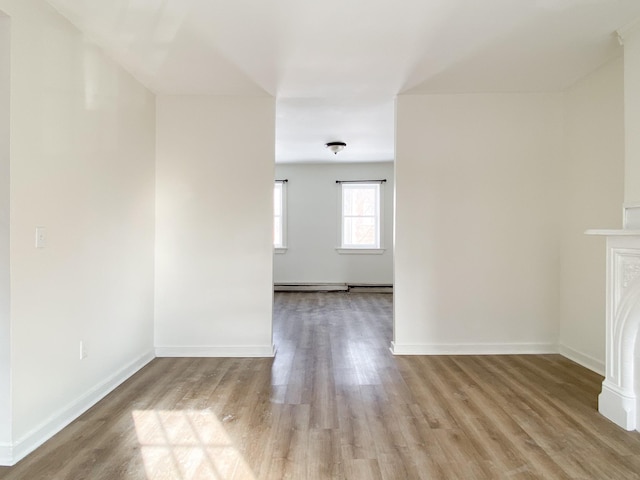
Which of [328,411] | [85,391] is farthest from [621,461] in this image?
[85,391]

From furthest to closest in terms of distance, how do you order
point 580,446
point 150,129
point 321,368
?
point 150,129
point 321,368
point 580,446

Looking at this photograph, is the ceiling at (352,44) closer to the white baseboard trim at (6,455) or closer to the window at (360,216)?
the white baseboard trim at (6,455)

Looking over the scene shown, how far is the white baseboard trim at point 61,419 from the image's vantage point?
2074 mm

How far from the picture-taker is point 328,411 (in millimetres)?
2691

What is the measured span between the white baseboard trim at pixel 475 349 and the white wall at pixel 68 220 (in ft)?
8.28

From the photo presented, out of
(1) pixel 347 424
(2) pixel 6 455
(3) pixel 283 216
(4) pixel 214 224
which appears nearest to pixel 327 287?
(3) pixel 283 216

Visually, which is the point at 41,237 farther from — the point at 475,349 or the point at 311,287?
the point at 311,287

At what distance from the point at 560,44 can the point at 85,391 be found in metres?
4.18

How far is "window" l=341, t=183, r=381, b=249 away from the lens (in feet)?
27.0

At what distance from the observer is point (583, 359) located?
141 inches

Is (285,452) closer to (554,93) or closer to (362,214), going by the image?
(554,93)

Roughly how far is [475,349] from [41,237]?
146 inches

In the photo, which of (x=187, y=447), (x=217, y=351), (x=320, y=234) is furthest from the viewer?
(x=320, y=234)

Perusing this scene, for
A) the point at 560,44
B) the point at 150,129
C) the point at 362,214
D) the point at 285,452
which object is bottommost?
the point at 285,452
